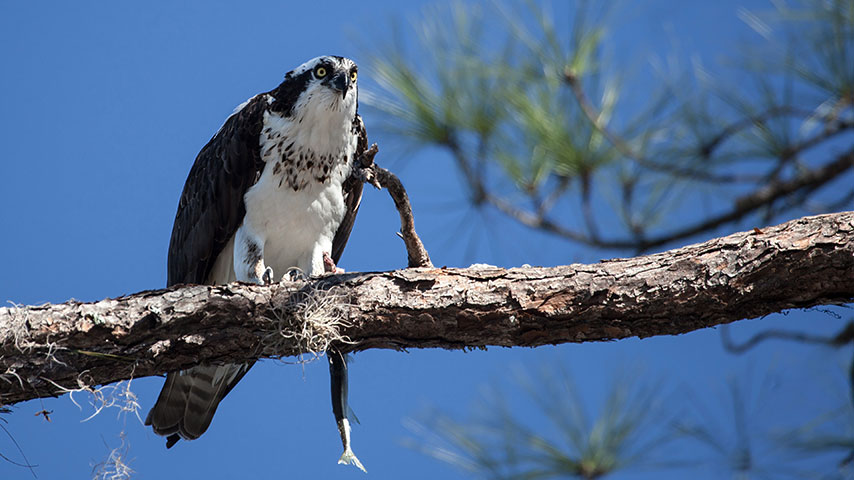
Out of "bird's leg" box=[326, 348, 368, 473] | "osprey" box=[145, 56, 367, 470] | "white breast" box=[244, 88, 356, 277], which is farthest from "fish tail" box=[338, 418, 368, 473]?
"white breast" box=[244, 88, 356, 277]

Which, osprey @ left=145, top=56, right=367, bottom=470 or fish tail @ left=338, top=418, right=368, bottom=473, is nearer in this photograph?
fish tail @ left=338, top=418, right=368, bottom=473

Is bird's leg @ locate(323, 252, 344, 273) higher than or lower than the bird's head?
lower

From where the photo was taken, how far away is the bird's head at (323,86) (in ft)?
11.6

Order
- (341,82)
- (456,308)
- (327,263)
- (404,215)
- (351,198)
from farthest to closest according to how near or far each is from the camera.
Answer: (351,198) → (327,263) → (341,82) → (404,215) → (456,308)

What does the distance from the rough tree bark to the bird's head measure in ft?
3.43

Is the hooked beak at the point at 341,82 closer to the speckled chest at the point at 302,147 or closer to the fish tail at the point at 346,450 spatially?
the speckled chest at the point at 302,147

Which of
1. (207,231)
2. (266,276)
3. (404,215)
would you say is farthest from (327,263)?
(404,215)

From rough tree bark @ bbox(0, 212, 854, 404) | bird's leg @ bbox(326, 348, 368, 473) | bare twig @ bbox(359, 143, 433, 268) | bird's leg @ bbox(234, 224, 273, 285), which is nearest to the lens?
rough tree bark @ bbox(0, 212, 854, 404)

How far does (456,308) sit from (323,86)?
51.6 inches

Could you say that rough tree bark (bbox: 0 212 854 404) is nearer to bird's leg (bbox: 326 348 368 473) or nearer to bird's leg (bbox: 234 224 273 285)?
bird's leg (bbox: 326 348 368 473)

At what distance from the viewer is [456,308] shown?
104 inches

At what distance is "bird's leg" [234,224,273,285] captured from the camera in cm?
357

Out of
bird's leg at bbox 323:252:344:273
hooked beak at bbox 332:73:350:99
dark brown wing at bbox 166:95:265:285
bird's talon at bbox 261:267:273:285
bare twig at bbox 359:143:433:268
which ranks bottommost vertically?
bare twig at bbox 359:143:433:268

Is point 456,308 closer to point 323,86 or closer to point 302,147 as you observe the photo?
point 302,147
